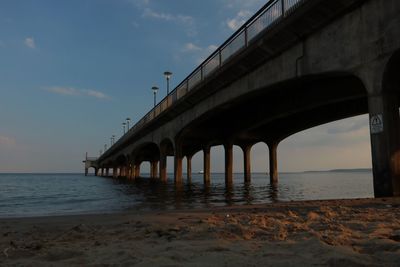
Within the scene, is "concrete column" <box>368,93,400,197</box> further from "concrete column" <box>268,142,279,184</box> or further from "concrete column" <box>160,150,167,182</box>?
"concrete column" <box>160,150,167,182</box>

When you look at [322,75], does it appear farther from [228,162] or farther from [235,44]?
[228,162]

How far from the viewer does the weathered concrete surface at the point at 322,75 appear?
39.3 ft

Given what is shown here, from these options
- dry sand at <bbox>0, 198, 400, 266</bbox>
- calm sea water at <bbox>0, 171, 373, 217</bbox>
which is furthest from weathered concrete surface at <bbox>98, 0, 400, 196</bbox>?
calm sea water at <bbox>0, 171, 373, 217</bbox>

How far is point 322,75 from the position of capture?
15.6 m

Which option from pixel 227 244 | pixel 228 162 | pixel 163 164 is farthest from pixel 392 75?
pixel 163 164

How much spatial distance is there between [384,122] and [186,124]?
22979 millimetres

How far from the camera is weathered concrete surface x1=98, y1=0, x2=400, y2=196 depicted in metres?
12.0

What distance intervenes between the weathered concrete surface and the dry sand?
5524mm

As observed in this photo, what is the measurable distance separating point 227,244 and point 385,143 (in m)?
8.76

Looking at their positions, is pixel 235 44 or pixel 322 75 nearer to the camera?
pixel 322 75

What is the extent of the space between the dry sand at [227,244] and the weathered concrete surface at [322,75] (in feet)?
18.1

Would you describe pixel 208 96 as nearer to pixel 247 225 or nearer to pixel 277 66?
pixel 277 66

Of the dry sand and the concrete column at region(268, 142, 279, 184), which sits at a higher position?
the concrete column at region(268, 142, 279, 184)

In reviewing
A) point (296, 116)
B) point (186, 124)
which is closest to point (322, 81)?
point (296, 116)
